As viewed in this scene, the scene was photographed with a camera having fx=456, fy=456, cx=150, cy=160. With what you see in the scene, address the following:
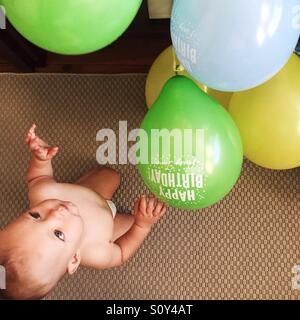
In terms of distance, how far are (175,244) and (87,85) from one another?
0.51 metres

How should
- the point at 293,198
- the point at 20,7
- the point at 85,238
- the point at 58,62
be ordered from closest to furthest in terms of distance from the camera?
1. the point at 20,7
2. the point at 85,238
3. the point at 293,198
4. the point at 58,62

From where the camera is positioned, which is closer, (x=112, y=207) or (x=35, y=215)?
(x=35, y=215)

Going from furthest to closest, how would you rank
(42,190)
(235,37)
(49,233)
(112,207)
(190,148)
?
(112,207), (42,190), (49,233), (190,148), (235,37)

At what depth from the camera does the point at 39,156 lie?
0.98m

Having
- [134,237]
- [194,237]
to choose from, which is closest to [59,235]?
[134,237]

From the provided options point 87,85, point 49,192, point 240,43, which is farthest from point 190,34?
point 87,85

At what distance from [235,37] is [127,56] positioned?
2.43 feet

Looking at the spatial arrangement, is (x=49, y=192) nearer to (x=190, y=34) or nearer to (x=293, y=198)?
(x=190, y=34)

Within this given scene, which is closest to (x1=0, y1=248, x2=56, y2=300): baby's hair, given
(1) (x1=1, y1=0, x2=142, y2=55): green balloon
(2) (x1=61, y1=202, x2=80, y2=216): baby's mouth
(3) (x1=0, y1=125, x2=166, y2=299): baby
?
(3) (x1=0, y1=125, x2=166, y2=299): baby

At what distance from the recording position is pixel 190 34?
709 mm

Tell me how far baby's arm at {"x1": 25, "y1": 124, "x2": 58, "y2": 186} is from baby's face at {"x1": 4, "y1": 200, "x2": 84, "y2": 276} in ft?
0.33

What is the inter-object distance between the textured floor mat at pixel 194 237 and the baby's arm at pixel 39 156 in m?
0.22

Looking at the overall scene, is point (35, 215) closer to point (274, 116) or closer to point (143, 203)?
point (143, 203)

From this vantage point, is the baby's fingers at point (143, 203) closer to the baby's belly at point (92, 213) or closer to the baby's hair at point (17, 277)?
the baby's belly at point (92, 213)
